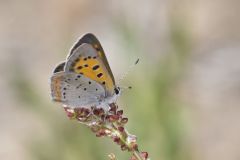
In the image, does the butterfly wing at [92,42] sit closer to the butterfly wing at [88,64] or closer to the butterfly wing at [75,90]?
the butterfly wing at [88,64]

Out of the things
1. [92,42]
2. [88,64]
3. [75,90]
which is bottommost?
→ [75,90]

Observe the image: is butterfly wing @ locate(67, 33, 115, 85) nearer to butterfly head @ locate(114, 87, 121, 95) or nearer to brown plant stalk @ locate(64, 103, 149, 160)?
butterfly head @ locate(114, 87, 121, 95)

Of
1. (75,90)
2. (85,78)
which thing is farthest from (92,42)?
(75,90)

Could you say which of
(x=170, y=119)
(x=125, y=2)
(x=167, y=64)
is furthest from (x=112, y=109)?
(x=125, y=2)

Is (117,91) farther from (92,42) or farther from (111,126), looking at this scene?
(111,126)

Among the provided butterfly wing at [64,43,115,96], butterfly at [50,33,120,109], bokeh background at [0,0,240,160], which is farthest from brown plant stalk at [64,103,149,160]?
bokeh background at [0,0,240,160]

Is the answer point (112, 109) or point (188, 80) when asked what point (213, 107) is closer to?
point (188, 80)
